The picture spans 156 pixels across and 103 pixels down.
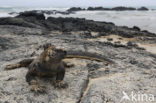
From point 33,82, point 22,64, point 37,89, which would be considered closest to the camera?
point 37,89

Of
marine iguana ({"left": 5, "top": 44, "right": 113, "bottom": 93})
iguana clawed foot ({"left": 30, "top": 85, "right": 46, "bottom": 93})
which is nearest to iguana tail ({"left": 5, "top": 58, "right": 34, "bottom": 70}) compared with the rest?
marine iguana ({"left": 5, "top": 44, "right": 113, "bottom": 93})

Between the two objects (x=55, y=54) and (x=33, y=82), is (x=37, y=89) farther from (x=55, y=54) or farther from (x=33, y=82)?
(x=55, y=54)

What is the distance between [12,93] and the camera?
3297 mm

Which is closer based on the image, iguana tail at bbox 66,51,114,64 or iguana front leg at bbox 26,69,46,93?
iguana front leg at bbox 26,69,46,93

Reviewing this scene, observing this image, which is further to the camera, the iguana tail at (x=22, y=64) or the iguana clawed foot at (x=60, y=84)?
the iguana tail at (x=22, y=64)

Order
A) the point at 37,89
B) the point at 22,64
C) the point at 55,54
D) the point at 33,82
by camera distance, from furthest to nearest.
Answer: the point at 22,64 → the point at 33,82 → the point at 37,89 → the point at 55,54

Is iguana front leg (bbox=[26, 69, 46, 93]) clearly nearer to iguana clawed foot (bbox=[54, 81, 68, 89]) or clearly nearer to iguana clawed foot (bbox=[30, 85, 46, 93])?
iguana clawed foot (bbox=[30, 85, 46, 93])

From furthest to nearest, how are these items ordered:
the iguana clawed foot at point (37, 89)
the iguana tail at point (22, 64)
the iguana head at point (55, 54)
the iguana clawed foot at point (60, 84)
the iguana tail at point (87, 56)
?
1. the iguana tail at point (87, 56)
2. the iguana tail at point (22, 64)
3. the iguana clawed foot at point (60, 84)
4. the iguana clawed foot at point (37, 89)
5. the iguana head at point (55, 54)

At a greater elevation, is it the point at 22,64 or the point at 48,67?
the point at 48,67

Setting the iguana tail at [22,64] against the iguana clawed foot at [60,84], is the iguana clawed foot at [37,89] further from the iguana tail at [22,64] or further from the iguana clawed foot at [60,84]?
the iguana tail at [22,64]

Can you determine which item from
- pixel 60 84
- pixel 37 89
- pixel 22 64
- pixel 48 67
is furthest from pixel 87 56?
pixel 37 89

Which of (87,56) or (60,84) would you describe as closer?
(60,84)

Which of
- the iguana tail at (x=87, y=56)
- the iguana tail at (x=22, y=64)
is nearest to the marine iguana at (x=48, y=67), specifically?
the iguana tail at (x=22, y=64)

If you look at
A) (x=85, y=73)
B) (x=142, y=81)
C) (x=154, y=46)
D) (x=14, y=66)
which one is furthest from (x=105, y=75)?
(x=154, y=46)
